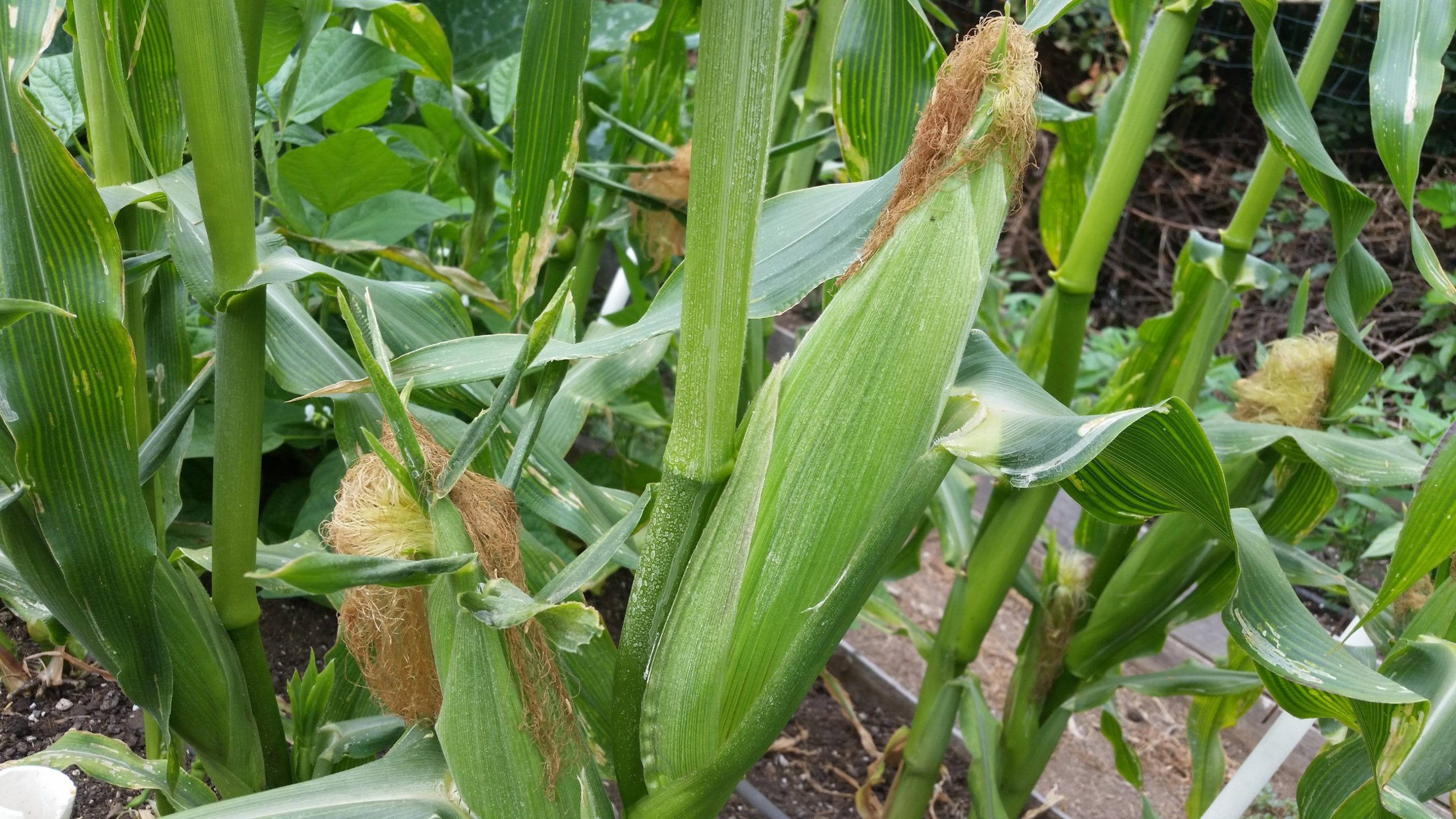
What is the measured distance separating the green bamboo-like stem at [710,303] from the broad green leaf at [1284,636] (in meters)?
0.27

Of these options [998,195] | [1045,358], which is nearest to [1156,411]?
[998,195]

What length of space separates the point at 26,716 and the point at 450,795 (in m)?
0.51

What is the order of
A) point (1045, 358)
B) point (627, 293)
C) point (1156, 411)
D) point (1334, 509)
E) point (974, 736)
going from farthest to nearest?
point (1334, 509)
point (627, 293)
point (1045, 358)
point (974, 736)
point (1156, 411)

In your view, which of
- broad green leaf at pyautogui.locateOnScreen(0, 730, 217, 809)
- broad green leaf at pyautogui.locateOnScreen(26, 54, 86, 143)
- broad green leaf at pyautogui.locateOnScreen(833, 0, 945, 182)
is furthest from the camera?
broad green leaf at pyautogui.locateOnScreen(26, 54, 86, 143)

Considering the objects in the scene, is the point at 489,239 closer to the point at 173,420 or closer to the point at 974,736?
the point at 173,420

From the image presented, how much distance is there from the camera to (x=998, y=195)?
1.34 feet

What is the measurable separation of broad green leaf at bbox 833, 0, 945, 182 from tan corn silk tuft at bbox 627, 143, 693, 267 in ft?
0.64

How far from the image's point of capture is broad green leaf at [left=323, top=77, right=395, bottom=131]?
36.6 inches

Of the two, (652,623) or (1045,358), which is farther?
(1045,358)

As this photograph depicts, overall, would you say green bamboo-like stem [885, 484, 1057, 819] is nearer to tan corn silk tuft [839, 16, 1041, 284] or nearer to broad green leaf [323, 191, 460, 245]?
tan corn silk tuft [839, 16, 1041, 284]

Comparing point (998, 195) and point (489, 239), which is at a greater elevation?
point (998, 195)

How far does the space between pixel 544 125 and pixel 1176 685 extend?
73 cm

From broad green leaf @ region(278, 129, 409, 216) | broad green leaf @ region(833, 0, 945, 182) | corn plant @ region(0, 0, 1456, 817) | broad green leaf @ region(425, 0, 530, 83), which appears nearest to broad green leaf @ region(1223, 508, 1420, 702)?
corn plant @ region(0, 0, 1456, 817)

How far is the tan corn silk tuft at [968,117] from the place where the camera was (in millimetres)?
394
